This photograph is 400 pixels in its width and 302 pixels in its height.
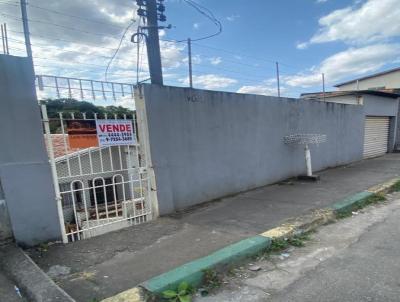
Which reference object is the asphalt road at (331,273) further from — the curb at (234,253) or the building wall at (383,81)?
the building wall at (383,81)

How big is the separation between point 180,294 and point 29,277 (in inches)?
61.5

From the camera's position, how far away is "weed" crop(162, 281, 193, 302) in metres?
2.77

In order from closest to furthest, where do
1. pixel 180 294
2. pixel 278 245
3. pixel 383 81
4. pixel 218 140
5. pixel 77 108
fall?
pixel 180 294
pixel 278 245
pixel 77 108
pixel 218 140
pixel 383 81

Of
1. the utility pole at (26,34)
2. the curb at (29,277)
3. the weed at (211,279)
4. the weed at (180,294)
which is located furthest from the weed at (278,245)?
the utility pole at (26,34)

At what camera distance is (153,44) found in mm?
6207

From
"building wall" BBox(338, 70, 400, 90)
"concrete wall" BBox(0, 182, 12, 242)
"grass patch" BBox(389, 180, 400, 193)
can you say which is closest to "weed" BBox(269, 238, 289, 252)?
"concrete wall" BBox(0, 182, 12, 242)

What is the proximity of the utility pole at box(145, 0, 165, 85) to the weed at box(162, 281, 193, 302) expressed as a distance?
4144 millimetres

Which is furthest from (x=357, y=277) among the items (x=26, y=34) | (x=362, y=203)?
(x=26, y=34)

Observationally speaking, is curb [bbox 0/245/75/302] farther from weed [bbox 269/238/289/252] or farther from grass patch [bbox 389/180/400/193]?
grass patch [bbox 389/180/400/193]

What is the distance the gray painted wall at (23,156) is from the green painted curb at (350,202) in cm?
477

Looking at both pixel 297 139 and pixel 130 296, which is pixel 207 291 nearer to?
pixel 130 296

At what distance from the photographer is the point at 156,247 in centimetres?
395

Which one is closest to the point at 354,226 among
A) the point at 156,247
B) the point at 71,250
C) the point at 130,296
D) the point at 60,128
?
the point at 156,247

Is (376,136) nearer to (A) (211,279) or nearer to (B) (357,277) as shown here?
(B) (357,277)
